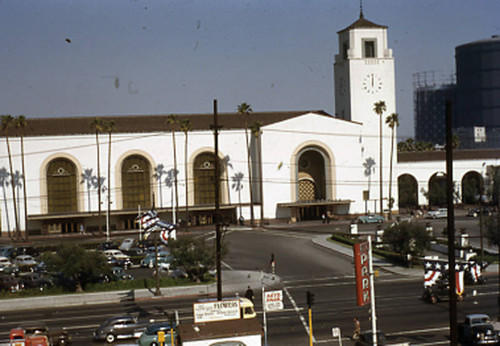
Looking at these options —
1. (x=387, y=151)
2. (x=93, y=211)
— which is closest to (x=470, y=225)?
(x=387, y=151)

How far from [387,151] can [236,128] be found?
817 inches

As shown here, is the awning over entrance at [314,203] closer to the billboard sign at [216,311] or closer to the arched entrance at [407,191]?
the arched entrance at [407,191]

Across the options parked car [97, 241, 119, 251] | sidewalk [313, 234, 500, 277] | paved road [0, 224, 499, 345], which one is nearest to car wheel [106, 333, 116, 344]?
paved road [0, 224, 499, 345]

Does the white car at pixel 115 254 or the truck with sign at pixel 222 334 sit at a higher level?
the truck with sign at pixel 222 334

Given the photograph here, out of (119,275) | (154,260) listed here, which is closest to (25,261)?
(154,260)

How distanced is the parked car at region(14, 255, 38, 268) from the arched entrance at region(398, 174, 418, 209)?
5558 cm

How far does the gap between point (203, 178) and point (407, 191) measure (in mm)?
29921

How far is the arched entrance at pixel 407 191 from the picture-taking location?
3888 inches

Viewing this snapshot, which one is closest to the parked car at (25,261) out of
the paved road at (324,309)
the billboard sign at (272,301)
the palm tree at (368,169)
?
the paved road at (324,309)

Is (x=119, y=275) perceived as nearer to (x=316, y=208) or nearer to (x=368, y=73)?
(x=316, y=208)

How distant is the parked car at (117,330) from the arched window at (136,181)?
53.6 meters

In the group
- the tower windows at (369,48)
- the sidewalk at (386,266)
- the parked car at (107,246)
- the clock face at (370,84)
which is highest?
the tower windows at (369,48)

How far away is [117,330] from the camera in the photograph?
33.7 metres

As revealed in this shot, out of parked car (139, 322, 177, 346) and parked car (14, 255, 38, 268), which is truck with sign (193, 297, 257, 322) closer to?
parked car (139, 322, 177, 346)
